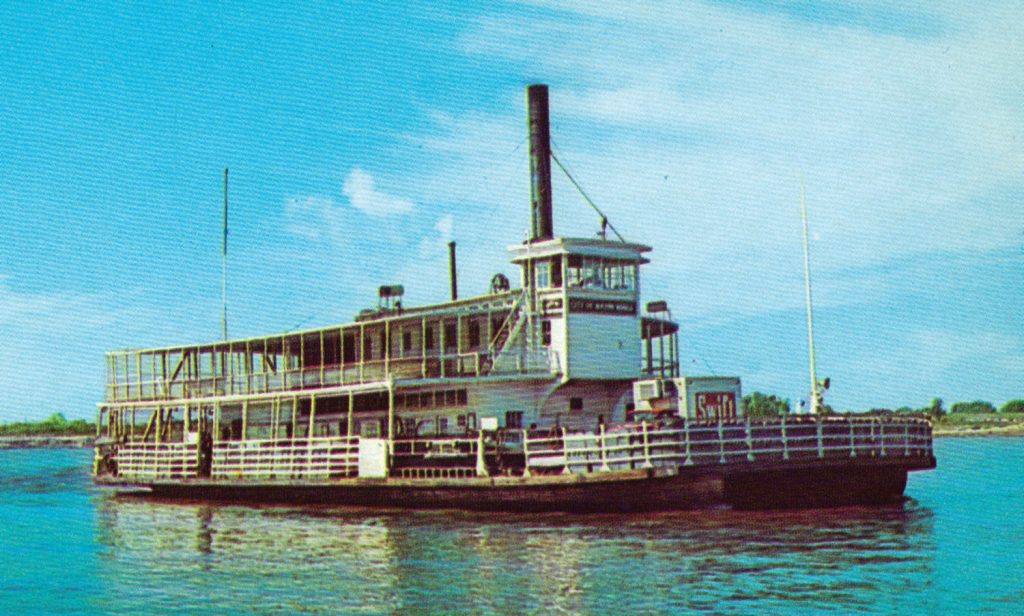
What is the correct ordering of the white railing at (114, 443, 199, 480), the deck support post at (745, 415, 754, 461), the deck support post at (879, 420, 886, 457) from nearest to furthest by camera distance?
the deck support post at (745, 415, 754, 461)
the deck support post at (879, 420, 886, 457)
the white railing at (114, 443, 199, 480)

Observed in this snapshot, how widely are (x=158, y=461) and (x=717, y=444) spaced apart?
75.9ft

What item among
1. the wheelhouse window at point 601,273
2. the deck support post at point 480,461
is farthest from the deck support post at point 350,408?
the wheelhouse window at point 601,273

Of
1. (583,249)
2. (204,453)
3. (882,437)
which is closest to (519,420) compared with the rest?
(583,249)

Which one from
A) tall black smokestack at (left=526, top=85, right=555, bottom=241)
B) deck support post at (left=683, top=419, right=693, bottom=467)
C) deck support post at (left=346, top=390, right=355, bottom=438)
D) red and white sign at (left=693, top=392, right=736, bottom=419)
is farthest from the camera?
tall black smokestack at (left=526, top=85, right=555, bottom=241)

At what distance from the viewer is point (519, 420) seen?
1313 inches

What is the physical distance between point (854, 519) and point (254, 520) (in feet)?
52.5

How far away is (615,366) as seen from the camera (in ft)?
111

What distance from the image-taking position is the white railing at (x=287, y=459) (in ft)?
111

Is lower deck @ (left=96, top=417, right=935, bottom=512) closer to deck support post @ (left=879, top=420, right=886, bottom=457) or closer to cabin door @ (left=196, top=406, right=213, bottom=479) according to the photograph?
deck support post @ (left=879, top=420, right=886, bottom=457)

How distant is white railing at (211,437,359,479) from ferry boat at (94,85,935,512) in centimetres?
9

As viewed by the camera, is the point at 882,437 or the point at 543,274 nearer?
the point at 882,437

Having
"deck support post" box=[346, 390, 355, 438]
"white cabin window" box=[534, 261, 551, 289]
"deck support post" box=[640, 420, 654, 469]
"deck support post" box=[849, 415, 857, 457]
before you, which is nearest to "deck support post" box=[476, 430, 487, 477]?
"deck support post" box=[640, 420, 654, 469]

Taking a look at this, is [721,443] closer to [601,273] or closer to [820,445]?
[820,445]

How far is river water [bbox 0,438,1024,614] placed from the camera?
58.2ft
